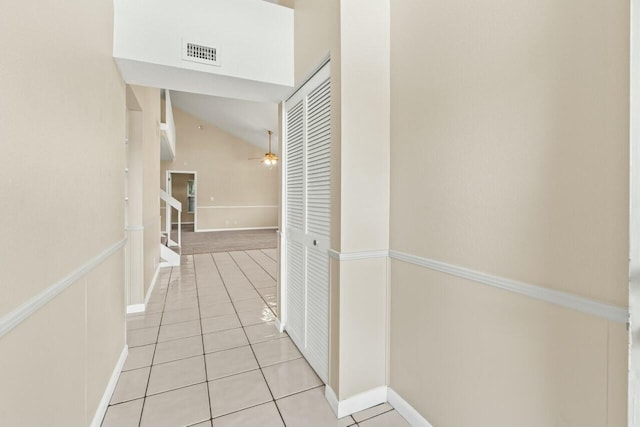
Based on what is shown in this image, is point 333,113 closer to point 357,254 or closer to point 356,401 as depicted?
point 357,254

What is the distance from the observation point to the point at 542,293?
94 centimetres

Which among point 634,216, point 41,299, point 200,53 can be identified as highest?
point 200,53

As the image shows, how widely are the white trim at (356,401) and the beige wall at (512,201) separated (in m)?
0.17

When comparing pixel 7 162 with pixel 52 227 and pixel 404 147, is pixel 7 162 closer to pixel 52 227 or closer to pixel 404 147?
pixel 52 227

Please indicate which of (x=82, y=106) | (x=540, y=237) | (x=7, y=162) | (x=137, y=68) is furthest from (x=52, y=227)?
(x=540, y=237)

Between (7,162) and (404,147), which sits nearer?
(7,162)

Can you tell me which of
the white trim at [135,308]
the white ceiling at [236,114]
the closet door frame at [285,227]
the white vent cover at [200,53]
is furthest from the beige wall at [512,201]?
the white ceiling at [236,114]

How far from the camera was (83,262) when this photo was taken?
1.31 m

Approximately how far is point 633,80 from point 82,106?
75.4 inches

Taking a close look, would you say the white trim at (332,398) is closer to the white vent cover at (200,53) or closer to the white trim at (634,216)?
the white trim at (634,216)

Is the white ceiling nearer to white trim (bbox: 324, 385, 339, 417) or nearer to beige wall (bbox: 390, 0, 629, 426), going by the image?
beige wall (bbox: 390, 0, 629, 426)

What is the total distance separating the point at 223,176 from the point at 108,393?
8.71 meters

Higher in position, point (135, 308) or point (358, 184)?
point (358, 184)

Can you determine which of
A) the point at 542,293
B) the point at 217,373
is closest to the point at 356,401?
the point at 217,373
